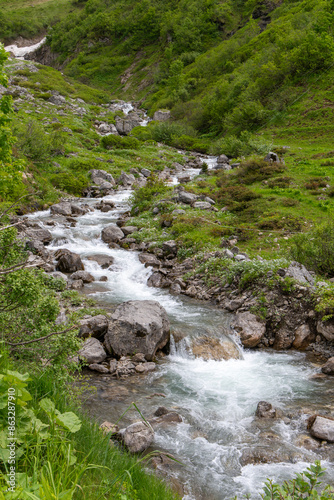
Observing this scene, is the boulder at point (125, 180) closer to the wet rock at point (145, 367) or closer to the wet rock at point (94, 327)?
the wet rock at point (94, 327)

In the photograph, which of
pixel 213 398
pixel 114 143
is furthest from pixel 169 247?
pixel 114 143

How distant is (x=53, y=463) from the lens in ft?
9.39

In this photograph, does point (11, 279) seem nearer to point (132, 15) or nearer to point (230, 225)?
point (230, 225)

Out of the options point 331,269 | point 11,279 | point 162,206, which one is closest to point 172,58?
point 162,206

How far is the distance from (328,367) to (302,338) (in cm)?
152

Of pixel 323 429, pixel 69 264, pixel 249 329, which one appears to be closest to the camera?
pixel 323 429

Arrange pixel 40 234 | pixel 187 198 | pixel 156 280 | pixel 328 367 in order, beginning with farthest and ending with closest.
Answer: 1. pixel 187 198
2. pixel 40 234
3. pixel 156 280
4. pixel 328 367

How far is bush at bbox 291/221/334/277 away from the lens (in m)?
13.3

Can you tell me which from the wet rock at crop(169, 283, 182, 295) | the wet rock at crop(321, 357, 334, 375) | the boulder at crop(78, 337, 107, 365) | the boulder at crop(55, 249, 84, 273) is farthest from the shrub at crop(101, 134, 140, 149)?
the wet rock at crop(321, 357, 334, 375)

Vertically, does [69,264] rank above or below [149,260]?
above

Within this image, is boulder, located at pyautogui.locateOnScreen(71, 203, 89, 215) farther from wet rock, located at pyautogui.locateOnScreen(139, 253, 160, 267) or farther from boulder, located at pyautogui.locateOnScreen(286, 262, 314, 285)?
boulder, located at pyautogui.locateOnScreen(286, 262, 314, 285)

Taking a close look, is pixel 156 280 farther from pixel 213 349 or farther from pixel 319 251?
pixel 319 251

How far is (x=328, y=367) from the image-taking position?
9.53 metres

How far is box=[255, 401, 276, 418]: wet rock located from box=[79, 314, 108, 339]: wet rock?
479 cm
